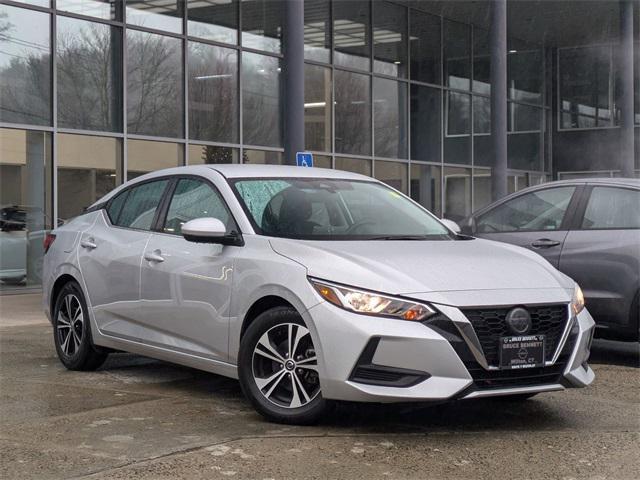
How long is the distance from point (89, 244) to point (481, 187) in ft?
65.7

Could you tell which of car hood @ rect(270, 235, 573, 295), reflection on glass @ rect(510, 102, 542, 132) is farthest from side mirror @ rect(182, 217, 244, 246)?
reflection on glass @ rect(510, 102, 542, 132)

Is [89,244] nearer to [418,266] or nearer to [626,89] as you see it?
[418,266]

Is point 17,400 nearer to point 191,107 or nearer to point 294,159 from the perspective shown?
point 294,159

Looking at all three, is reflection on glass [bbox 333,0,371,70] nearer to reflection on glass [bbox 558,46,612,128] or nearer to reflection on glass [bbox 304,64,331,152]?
reflection on glass [bbox 304,64,331,152]

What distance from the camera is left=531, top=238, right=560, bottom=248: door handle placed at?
324 inches

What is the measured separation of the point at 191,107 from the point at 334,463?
45.4 feet

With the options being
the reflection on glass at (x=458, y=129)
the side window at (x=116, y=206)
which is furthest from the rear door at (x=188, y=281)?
the reflection on glass at (x=458, y=129)

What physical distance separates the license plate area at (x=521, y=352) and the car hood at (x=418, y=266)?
302mm

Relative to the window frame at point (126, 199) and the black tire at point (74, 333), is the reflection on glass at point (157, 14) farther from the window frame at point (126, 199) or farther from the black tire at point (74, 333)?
the black tire at point (74, 333)

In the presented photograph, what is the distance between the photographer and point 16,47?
1500 centimetres

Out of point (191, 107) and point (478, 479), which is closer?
point (478, 479)

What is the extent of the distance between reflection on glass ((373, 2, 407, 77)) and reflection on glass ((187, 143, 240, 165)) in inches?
207

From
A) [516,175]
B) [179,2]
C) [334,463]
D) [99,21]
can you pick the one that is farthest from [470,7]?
[334,463]

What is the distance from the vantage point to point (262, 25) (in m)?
19.5
